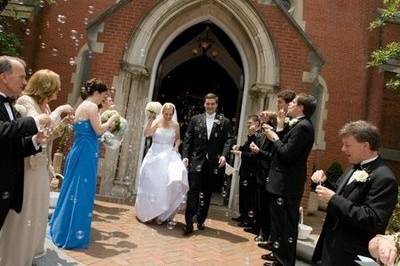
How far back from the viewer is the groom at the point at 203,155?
6.73m

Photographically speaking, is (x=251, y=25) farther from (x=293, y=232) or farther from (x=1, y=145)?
(x=1, y=145)

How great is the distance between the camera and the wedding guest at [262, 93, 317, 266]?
5051 millimetres

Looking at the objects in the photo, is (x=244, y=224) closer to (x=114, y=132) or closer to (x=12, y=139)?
(x=114, y=132)

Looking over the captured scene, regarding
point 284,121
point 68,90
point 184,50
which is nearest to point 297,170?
point 284,121

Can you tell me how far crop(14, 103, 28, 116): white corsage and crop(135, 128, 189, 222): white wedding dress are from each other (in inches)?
121

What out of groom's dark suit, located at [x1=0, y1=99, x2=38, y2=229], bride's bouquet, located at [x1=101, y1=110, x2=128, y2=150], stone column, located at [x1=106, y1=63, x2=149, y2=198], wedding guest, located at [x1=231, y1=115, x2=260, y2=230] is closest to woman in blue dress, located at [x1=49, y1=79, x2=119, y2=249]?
bride's bouquet, located at [x1=101, y1=110, x2=128, y2=150]

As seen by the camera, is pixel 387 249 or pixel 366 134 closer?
pixel 387 249


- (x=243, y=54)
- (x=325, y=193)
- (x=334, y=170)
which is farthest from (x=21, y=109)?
(x=334, y=170)

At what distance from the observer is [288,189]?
201 inches

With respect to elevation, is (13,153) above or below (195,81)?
below

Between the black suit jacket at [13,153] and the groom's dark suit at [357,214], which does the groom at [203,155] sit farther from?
the groom's dark suit at [357,214]

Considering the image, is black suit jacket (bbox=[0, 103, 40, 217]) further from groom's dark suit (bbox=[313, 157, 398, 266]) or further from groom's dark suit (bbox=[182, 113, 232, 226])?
groom's dark suit (bbox=[182, 113, 232, 226])

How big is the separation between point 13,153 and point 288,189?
2.98 metres

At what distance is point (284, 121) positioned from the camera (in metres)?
5.50
